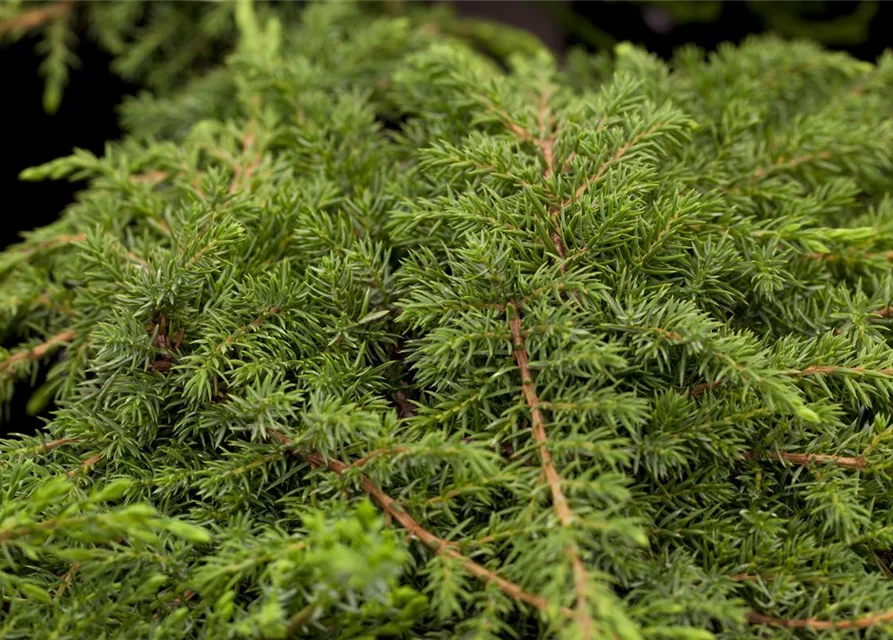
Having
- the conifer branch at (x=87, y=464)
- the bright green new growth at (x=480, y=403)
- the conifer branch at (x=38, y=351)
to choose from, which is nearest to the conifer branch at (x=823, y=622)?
the bright green new growth at (x=480, y=403)

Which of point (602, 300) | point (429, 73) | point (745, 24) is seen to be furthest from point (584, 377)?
point (745, 24)

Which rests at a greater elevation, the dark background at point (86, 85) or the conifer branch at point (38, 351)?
the dark background at point (86, 85)

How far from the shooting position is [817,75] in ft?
3.55

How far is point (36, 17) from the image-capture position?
1374mm

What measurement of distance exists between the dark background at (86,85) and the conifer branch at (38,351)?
0.67 metres

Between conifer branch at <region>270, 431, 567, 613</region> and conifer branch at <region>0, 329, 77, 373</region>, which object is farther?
conifer branch at <region>0, 329, 77, 373</region>

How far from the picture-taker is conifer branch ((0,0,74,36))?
1.35 meters

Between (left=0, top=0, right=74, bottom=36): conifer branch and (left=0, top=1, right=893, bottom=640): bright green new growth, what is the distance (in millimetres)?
678

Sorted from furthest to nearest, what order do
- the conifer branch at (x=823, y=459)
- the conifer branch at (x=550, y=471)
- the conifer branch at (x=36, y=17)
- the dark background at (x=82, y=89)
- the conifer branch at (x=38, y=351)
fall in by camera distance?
the dark background at (x=82, y=89)
the conifer branch at (x=36, y=17)
the conifer branch at (x=38, y=351)
the conifer branch at (x=823, y=459)
the conifer branch at (x=550, y=471)

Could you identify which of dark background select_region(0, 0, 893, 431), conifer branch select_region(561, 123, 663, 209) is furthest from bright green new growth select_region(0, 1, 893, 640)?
dark background select_region(0, 0, 893, 431)

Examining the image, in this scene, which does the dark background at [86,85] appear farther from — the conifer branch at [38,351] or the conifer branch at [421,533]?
the conifer branch at [421,533]

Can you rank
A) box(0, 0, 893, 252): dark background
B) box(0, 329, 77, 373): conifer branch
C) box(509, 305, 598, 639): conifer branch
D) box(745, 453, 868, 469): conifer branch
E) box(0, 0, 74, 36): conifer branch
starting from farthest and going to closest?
box(0, 0, 893, 252): dark background
box(0, 0, 74, 36): conifer branch
box(0, 329, 77, 373): conifer branch
box(745, 453, 868, 469): conifer branch
box(509, 305, 598, 639): conifer branch

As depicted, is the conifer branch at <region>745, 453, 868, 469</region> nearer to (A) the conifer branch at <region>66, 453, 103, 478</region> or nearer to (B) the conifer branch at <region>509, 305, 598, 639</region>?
(B) the conifer branch at <region>509, 305, 598, 639</region>

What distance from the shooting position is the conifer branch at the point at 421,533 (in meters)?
0.57
